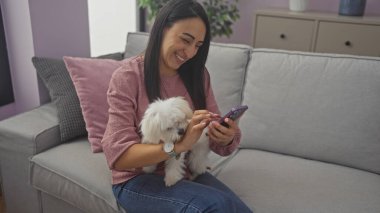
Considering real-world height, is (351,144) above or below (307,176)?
above

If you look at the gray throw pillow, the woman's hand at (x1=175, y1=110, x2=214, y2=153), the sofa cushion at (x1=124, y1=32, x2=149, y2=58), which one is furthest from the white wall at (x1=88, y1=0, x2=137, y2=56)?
the woman's hand at (x1=175, y1=110, x2=214, y2=153)

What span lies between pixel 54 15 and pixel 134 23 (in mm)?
1631

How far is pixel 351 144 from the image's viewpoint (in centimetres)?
153

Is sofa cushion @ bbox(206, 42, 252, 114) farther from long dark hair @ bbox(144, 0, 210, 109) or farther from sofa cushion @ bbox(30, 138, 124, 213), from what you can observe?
sofa cushion @ bbox(30, 138, 124, 213)

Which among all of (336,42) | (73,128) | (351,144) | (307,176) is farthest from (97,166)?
(336,42)

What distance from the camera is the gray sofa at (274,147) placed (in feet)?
4.38

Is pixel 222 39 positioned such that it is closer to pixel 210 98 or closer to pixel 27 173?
pixel 210 98

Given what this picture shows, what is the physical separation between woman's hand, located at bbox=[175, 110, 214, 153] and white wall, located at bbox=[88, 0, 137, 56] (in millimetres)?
1757

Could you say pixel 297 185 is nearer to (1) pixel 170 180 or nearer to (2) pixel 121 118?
(1) pixel 170 180

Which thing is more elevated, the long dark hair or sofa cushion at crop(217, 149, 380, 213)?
the long dark hair

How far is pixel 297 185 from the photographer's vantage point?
1377 millimetres

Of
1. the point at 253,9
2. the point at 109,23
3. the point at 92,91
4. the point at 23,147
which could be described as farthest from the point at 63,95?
the point at 253,9

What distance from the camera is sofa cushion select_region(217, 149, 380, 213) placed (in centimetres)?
125

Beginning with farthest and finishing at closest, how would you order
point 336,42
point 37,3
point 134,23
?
point 134,23 → point 336,42 → point 37,3
